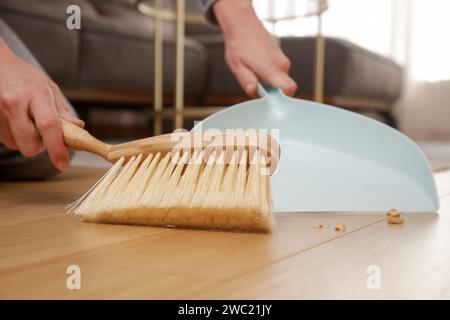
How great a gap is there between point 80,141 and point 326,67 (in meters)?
1.68

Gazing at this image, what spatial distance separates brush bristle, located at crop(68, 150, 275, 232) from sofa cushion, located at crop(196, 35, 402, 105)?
1.67 metres

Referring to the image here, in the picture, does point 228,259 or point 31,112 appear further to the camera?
point 31,112

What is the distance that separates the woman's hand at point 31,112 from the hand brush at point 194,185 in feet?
0.21

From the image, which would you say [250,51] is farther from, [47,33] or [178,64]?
[47,33]

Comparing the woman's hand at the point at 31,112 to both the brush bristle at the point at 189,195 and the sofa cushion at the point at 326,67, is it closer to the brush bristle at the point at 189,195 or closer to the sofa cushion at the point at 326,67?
the brush bristle at the point at 189,195

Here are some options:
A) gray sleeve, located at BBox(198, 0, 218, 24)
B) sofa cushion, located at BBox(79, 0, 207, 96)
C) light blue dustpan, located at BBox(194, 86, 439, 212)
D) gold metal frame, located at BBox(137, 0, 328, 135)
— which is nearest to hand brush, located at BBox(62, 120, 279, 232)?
light blue dustpan, located at BBox(194, 86, 439, 212)

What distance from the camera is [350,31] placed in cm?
→ 311

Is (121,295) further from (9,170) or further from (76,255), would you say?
(9,170)

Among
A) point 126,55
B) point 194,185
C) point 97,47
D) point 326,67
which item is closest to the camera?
point 194,185

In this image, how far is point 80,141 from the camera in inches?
23.7

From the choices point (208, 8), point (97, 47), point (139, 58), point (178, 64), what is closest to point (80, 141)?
point (208, 8)

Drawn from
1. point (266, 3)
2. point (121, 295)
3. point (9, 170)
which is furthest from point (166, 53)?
point (121, 295)

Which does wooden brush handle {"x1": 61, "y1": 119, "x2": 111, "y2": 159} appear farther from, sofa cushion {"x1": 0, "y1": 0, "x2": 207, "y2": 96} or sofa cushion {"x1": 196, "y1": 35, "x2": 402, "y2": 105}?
sofa cushion {"x1": 196, "y1": 35, "x2": 402, "y2": 105}

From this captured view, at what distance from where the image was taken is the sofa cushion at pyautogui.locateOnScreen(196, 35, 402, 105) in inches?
85.6
